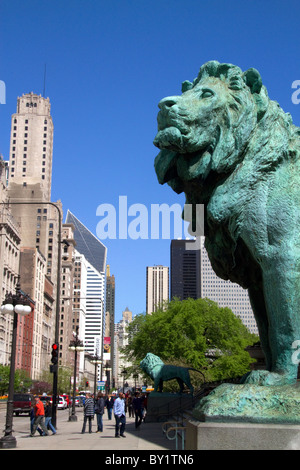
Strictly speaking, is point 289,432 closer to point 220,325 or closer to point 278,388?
point 278,388

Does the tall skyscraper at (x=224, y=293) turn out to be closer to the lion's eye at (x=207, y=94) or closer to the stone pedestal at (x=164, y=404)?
the stone pedestal at (x=164, y=404)

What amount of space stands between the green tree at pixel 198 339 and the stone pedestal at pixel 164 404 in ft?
59.4

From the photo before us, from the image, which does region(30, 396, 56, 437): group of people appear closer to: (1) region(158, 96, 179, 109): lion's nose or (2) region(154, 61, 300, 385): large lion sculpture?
(2) region(154, 61, 300, 385): large lion sculpture

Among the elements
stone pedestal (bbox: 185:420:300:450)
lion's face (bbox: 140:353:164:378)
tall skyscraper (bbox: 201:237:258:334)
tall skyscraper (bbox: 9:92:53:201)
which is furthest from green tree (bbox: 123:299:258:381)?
tall skyscraper (bbox: 201:237:258:334)

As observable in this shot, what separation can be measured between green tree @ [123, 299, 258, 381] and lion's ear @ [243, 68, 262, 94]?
39974 millimetres

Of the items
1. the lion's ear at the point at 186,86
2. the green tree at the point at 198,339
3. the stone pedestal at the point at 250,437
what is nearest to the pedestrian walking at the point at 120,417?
the stone pedestal at the point at 250,437

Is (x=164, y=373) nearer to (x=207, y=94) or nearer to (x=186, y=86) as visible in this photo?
A: (x=186, y=86)

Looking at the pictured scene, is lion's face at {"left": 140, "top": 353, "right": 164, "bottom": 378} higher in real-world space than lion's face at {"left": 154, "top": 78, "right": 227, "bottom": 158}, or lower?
lower

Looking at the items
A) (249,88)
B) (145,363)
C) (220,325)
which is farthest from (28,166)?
(249,88)

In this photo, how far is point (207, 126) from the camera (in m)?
5.04

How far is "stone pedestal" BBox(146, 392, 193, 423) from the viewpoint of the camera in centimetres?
2378

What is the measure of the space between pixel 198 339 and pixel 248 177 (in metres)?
42.0

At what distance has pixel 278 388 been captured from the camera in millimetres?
4391

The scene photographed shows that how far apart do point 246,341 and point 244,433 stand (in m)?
46.2
